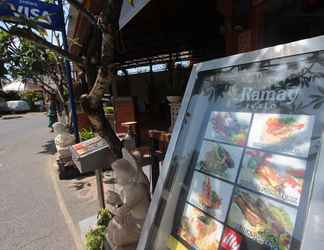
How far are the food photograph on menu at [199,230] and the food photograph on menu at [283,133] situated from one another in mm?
398

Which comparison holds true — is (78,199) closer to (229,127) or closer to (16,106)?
(229,127)

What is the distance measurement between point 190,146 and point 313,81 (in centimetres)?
63

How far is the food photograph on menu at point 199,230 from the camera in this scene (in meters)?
1.09

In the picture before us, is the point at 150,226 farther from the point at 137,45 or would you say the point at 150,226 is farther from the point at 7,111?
the point at 7,111

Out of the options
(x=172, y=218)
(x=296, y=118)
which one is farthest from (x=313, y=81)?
(x=172, y=218)

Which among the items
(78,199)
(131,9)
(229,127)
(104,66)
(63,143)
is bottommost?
(78,199)

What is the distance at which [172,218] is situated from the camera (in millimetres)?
1301

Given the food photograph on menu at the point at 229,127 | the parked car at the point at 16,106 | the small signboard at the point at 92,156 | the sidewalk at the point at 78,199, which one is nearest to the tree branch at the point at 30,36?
the small signboard at the point at 92,156

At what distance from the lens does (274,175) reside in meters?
0.93

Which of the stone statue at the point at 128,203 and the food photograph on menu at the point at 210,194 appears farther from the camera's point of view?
the stone statue at the point at 128,203

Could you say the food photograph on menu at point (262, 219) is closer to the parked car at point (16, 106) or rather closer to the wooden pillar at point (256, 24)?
the wooden pillar at point (256, 24)

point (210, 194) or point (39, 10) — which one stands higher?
point (39, 10)

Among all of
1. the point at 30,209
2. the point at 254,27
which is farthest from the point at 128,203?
the point at 30,209

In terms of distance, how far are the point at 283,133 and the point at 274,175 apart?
16cm
